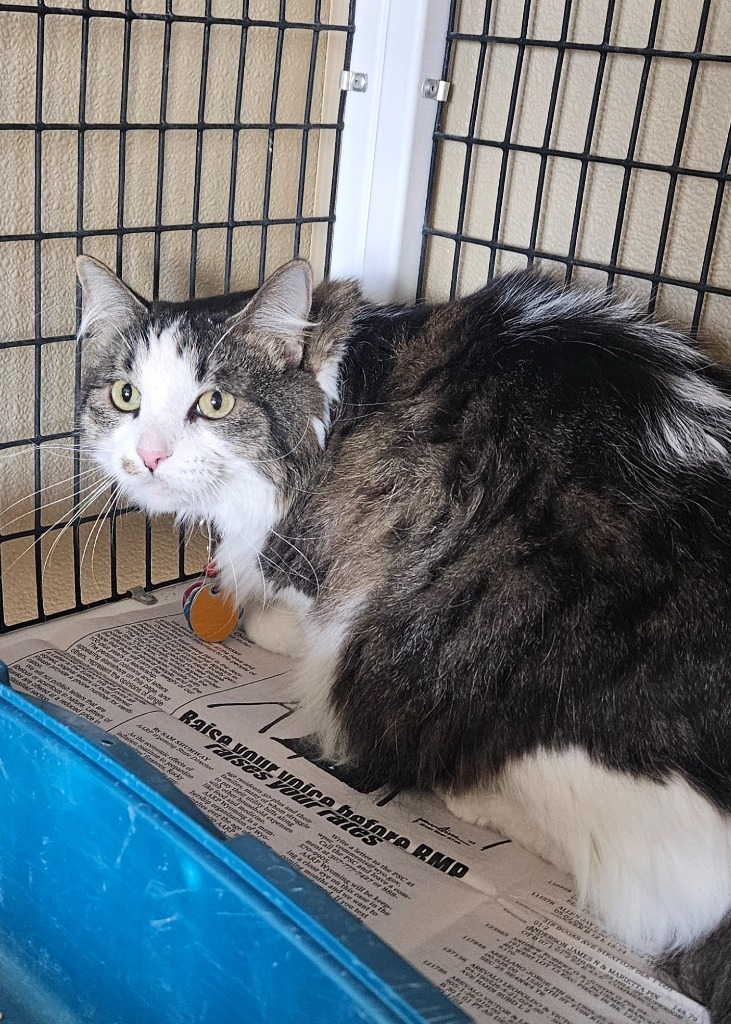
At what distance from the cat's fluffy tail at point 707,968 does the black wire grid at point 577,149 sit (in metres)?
0.78

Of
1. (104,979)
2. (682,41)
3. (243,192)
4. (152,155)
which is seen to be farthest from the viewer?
(243,192)

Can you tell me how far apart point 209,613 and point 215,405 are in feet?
1.20

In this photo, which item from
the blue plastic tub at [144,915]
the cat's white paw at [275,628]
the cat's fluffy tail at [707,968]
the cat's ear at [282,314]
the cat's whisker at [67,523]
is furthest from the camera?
the cat's white paw at [275,628]

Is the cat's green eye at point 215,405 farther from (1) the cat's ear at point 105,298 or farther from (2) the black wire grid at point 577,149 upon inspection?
(2) the black wire grid at point 577,149

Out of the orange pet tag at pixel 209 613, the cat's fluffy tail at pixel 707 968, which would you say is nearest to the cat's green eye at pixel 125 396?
the orange pet tag at pixel 209 613

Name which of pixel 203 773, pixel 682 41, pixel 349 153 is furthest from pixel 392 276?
pixel 203 773

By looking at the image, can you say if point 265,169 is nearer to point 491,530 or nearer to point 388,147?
point 388,147

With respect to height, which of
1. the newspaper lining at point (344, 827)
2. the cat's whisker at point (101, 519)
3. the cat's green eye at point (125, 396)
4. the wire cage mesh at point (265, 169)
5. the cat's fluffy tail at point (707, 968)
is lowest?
the newspaper lining at point (344, 827)

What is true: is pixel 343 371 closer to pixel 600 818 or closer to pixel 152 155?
pixel 152 155

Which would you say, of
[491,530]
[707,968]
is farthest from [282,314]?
[707,968]

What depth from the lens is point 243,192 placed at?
5.04 ft

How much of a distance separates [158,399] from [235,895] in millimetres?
638

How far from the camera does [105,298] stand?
49.7 inches

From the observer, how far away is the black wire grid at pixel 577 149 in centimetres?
129
